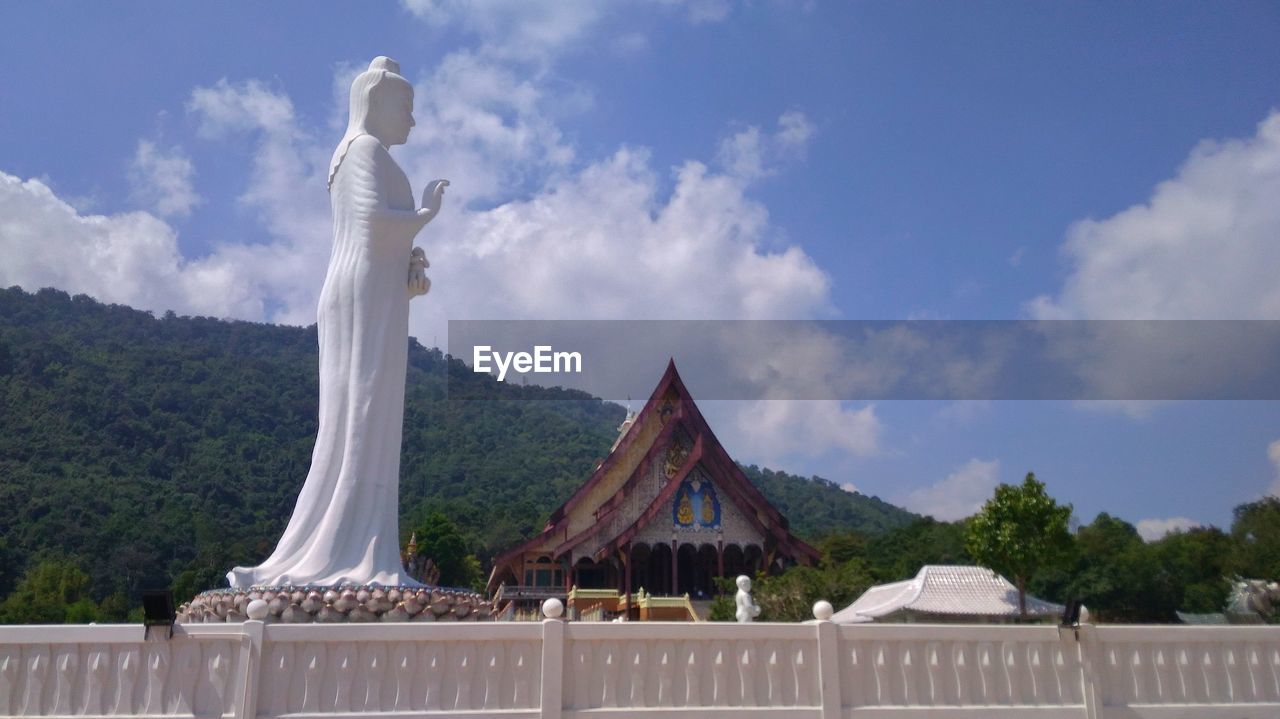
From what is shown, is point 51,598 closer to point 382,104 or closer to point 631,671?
point 382,104

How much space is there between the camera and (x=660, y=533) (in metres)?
25.2

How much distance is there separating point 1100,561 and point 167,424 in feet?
132

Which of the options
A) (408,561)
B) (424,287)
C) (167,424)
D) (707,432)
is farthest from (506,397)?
(424,287)

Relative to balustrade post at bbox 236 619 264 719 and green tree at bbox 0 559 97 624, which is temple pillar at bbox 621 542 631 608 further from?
balustrade post at bbox 236 619 264 719

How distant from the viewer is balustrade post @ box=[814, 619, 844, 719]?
610cm

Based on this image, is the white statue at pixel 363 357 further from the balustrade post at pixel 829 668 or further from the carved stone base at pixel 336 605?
the balustrade post at pixel 829 668

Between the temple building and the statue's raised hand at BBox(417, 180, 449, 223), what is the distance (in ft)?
54.7

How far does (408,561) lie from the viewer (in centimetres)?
1733

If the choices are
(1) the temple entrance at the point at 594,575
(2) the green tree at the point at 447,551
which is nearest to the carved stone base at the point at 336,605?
(1) the temple entrance at the point at 594,575

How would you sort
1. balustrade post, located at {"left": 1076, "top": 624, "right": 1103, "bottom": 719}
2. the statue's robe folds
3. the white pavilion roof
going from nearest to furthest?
balustrade post, located at {"left": 1076, "top": 624, "right": 1103, "bottom": 719}
the statue's robe folds
the white pavilion roof

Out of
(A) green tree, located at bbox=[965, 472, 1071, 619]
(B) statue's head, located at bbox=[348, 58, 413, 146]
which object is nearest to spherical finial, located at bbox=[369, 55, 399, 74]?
(B) statue's head, located at bbox=[348, 58, 413, 146]

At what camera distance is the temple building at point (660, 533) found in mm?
25109

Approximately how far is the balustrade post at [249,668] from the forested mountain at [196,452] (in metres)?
27.6

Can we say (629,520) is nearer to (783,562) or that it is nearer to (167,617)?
(783,562)
